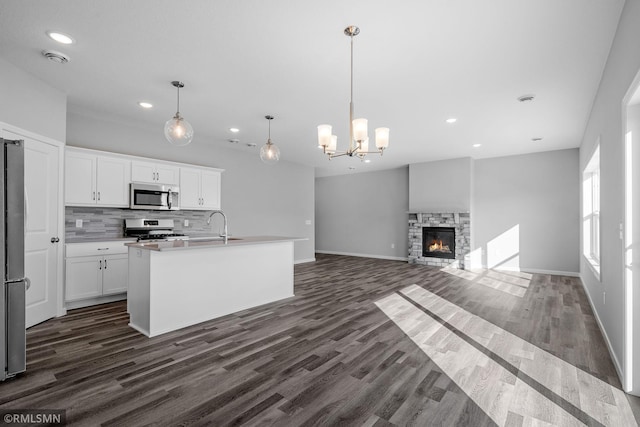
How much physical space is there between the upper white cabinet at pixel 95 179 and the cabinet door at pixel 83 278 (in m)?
0.80

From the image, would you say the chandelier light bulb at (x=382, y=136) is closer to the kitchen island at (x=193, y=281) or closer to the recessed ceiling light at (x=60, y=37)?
the kitchen island at (x=193, y=281)

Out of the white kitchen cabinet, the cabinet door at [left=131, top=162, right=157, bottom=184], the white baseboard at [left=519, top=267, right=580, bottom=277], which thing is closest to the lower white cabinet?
the cabinet door at [left=131, top=162, right=157, bottom=184]

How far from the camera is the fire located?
7.83 meters

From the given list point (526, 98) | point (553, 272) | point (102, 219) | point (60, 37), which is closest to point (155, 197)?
point (102, 219)

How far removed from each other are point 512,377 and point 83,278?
4890mm

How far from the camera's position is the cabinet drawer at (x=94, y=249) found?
13.1ft

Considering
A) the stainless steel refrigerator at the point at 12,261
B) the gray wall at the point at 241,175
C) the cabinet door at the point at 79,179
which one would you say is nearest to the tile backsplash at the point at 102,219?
the cabinet door at the point at 79,179

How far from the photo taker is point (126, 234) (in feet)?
16.1

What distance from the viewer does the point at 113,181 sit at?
4.61 meters

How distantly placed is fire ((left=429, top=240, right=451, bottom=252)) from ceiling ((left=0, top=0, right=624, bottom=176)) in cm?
353

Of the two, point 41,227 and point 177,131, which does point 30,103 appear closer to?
point 41,227

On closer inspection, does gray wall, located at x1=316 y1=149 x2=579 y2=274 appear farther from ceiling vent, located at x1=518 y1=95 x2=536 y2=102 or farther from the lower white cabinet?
the lower white cabinet

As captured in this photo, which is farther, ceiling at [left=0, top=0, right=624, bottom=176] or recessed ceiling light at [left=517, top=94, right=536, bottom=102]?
recessed ceiling light at [left=517, top=94, right=536, bottom=102]

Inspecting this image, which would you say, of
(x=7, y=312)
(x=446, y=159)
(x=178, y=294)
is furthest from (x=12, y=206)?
(x=446, y=159)
